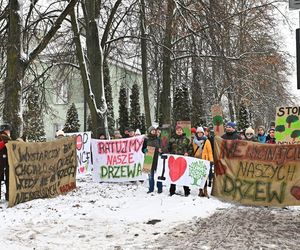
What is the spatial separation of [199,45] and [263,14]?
81.2 inches

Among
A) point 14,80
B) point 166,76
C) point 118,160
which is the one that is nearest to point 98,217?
point 118,160

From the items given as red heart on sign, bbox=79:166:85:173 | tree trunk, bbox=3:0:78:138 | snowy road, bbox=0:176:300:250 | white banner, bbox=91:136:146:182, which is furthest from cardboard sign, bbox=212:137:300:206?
red heart on sign, bbox=79:166:85:173

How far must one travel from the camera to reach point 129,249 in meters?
6.09

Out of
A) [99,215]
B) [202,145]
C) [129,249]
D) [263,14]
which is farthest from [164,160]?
[263,14]

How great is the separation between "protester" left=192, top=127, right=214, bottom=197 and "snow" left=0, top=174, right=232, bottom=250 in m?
0.27

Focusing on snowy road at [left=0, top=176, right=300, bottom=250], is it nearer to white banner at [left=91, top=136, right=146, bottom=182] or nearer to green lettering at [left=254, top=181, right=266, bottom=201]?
green lettering at [left=254, top=181, right=266, bottom=201]

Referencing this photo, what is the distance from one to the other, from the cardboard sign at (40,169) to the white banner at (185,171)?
7.60 feet

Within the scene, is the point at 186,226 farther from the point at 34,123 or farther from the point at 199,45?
the point at 34,123

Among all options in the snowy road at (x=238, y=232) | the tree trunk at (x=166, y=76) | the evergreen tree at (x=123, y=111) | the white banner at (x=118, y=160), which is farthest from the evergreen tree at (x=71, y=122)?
the snowy road at (x=238, y=232)

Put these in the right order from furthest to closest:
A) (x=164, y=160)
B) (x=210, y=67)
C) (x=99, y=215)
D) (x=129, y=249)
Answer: (x=210, y=67)
(x=164, y=160)
(x=99, y=215)
(x=129, y=249)

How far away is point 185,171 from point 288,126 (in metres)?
3.95

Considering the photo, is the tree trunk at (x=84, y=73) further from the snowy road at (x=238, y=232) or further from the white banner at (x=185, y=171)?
the snowy road at (x=238, y=232)

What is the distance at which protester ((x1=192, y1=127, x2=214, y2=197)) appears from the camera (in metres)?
10.2

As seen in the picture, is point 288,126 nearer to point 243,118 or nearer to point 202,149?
point 202,149
